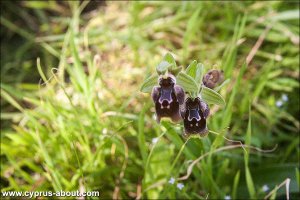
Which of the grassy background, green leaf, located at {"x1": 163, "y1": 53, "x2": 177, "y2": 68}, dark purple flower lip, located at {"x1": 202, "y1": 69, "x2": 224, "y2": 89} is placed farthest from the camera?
the grassy background

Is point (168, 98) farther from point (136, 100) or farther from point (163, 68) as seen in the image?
point (136, 100)

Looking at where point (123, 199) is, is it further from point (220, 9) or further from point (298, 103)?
point (220, 9)

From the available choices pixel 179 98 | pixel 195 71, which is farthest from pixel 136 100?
pixel 179 98

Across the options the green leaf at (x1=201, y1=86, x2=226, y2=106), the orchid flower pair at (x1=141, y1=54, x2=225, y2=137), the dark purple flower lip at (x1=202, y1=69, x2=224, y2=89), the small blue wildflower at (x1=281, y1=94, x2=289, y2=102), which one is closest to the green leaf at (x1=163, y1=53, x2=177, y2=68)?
the orchid flower pair at (x1=141, y1=54, x2=225, y2=137)

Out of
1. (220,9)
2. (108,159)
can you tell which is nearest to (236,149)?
(108,159)

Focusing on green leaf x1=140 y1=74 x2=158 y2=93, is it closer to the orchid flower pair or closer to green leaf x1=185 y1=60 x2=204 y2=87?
the orchid flower pair

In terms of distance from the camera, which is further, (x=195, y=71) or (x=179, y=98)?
(x=195, y=71)

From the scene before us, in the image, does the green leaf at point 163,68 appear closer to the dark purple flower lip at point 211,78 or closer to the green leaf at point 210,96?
the green leaf at point 210,96
